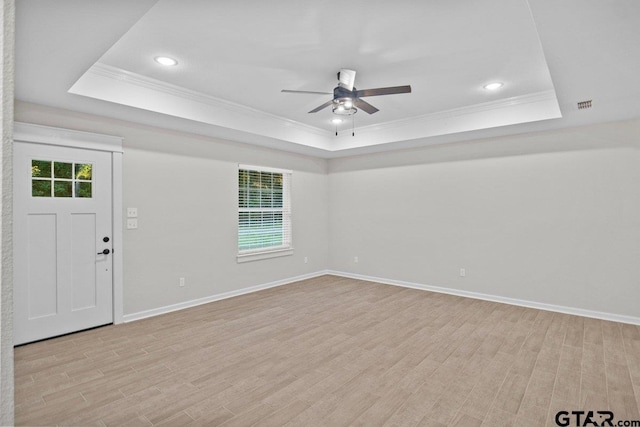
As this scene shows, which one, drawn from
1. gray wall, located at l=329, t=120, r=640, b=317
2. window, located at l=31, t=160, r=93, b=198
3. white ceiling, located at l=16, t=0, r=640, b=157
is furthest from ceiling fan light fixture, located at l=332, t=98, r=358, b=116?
window, located at l=31, t=160, r=93, b=198

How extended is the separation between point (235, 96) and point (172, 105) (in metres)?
0.75

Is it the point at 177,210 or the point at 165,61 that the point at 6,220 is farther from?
the point at 177,210

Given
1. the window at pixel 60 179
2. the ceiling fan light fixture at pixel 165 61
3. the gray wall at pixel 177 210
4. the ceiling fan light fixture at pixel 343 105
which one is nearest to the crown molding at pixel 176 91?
the ceiling fan light fixture at pixel 165 61

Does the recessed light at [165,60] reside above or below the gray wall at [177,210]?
Result: above

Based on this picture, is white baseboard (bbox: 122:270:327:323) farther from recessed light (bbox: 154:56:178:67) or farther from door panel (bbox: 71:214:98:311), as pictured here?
recessed light (bbox: 154:56:178:67)

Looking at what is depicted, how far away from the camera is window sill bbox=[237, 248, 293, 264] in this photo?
532cm

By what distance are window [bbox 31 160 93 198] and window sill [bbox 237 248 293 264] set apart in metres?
2.30

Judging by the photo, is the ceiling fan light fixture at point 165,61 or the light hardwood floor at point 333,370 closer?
the light hardwood floor at point 333,370

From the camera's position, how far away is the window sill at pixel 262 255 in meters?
5.32

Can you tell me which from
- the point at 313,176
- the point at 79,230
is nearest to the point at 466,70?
the point at 313,176

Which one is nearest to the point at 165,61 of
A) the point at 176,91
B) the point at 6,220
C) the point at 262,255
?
the point at 176,91

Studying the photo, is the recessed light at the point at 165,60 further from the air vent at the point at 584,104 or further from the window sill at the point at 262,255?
the air vent at the point at 584,104

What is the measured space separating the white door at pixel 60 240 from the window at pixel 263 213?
6.42 ft

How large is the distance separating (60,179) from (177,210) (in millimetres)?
1322
